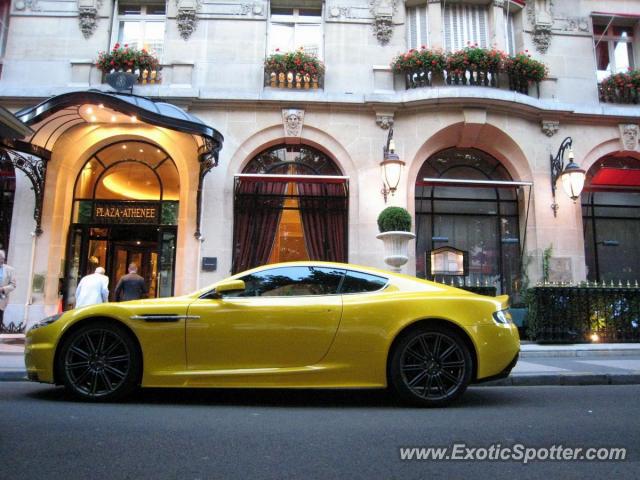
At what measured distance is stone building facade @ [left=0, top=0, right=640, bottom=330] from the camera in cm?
1229

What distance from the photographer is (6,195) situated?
1291cm

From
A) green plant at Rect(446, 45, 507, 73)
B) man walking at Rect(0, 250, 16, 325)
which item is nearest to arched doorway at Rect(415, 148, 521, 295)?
Answer: green plant at Rect(446, 45, 507, 73)

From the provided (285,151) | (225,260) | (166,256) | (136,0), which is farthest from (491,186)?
(136,0)

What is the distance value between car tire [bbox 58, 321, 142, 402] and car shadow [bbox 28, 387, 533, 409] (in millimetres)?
145

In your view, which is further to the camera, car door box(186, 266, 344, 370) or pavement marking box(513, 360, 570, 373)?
pavement marking box(513, 360, 570, 373)

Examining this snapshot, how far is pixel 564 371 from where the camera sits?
676 centimetres

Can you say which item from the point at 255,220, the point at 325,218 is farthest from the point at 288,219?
the point at 325,218

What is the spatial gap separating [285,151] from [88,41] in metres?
5.89

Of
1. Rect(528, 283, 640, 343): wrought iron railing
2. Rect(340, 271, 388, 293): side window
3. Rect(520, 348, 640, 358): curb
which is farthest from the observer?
Rect(528, 283, 640, 343): wrought iron railing

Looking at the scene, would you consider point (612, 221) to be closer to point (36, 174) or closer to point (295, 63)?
point (295, 63)

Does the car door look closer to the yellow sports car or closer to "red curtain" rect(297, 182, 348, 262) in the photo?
the yellow sports car

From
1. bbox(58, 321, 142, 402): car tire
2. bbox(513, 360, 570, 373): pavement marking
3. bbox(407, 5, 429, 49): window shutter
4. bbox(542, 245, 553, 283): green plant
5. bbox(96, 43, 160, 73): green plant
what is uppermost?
bbox(407, 5, 429, 49): window shutter

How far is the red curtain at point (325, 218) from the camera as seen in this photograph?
12.6 metres

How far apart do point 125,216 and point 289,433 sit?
10191mm
